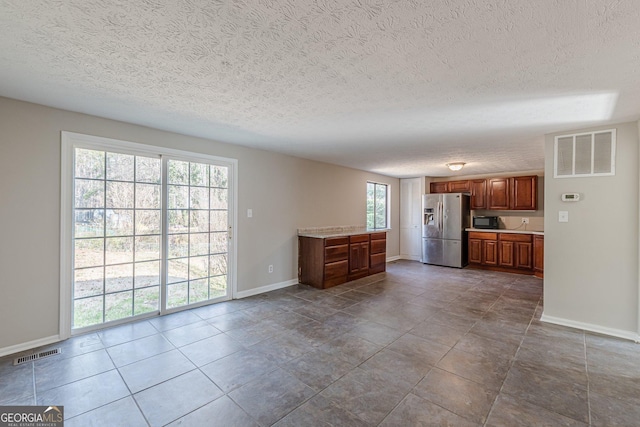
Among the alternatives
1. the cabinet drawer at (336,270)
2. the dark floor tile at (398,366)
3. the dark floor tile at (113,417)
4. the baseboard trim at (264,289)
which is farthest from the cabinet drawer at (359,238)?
the dark floor tile at (113,417)

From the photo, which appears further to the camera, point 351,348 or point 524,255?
point 524,255

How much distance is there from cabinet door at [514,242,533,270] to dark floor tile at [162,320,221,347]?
6.17m

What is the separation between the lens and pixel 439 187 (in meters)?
7.57

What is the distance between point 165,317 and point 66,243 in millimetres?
1365

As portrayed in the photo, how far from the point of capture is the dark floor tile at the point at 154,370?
217 cm

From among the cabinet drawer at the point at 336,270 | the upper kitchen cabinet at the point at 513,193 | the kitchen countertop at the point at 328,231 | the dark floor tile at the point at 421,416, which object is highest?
the upper kitchen cabinet at the point at 513,193

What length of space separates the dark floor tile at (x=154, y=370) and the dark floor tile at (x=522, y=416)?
2304 mm

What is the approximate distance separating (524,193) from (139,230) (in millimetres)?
7403

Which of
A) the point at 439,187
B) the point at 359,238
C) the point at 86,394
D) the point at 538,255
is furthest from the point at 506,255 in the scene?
the point at 86,394

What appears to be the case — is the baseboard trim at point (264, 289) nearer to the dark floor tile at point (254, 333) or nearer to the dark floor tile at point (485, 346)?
the dark floor tile at point (254, 333)

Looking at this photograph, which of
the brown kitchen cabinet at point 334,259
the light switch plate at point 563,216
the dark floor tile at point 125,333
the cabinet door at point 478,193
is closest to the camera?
the dark floor tile at point 125,333

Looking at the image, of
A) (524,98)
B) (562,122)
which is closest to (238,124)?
(524,98)

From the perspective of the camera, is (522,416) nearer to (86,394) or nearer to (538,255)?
(86,394)

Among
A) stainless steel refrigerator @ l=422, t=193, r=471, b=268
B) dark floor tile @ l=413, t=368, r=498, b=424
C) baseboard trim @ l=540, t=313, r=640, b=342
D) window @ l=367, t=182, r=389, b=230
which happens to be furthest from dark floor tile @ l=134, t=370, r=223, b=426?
stainless steel refrigerator @ l=422, t=193, r=471, b=268
